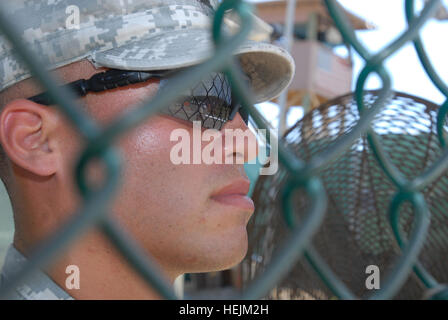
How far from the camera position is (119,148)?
995 millimetres

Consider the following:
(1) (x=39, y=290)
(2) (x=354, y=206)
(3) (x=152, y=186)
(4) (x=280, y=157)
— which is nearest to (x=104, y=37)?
(3) (x=152, y=186)

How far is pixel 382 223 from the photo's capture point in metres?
1.88

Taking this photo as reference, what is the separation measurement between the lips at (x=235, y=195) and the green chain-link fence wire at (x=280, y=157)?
1.29ft

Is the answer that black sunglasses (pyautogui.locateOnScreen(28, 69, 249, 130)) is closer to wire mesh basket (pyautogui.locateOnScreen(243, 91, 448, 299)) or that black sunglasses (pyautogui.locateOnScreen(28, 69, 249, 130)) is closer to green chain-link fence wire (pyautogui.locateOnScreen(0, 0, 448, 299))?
green chain-link fence wire (pyautogui.locateOnScreen(0, 0, 448, 299))

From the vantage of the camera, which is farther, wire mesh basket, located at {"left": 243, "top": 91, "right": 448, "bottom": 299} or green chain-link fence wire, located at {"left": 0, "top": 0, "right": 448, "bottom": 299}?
wire mesh basket, located at {"left": 243, "top": 91, "right": 448, "bottom": 299}

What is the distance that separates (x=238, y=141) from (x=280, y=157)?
573 millimetres

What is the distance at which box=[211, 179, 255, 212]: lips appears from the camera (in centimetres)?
104

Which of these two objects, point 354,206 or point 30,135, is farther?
point 354,206

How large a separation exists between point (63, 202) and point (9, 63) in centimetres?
30

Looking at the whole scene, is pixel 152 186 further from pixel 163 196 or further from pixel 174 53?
pixel 174 53

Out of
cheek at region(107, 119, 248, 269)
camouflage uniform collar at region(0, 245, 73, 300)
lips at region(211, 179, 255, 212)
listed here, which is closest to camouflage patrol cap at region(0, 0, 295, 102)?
cheek at region(107, 119, 248, 269)
